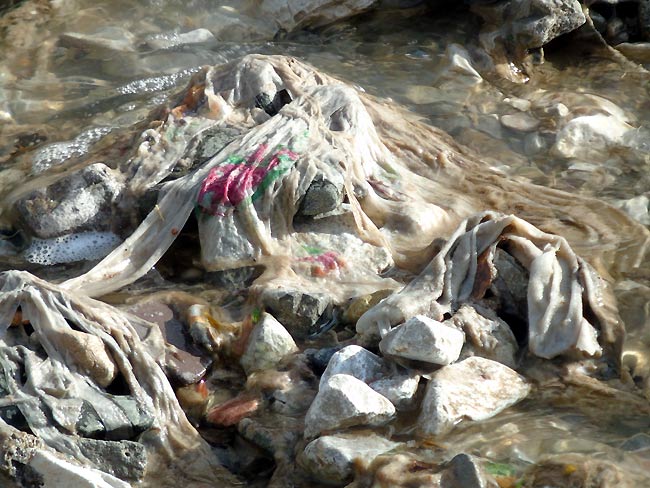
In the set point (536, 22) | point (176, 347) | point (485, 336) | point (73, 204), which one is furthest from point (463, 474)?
point (536, 22)

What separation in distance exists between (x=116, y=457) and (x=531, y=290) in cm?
198

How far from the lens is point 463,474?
3348mm

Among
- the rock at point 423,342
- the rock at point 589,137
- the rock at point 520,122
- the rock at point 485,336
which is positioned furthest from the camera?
the rock at point 520,122

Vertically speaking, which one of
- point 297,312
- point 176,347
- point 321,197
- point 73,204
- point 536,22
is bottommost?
point 176,347

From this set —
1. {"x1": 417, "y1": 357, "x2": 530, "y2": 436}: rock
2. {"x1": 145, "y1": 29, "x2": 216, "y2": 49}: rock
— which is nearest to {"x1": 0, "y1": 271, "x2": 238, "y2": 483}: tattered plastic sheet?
{"x1": 417, "y1": 357, "x2": 530, "y2": 436}: rock

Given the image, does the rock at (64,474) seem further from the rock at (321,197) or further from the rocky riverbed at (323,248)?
the rock at (321,197)

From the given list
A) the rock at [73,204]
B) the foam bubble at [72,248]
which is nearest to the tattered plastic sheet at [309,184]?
the rock at [73,204]

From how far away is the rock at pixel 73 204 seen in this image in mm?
5238

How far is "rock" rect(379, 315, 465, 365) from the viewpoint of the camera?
3939 mm

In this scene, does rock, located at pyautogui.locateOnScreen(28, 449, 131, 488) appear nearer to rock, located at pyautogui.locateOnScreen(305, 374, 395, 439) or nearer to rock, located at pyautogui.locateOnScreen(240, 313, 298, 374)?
rock, located at pyautogui.locateOnScreen(305, 374, 395, 439)

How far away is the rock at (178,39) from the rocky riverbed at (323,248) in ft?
0.06

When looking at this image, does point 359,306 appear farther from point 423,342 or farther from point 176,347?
point 176,347

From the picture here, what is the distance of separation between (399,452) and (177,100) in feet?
10.2

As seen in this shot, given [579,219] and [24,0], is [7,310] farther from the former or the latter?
[24,0]
